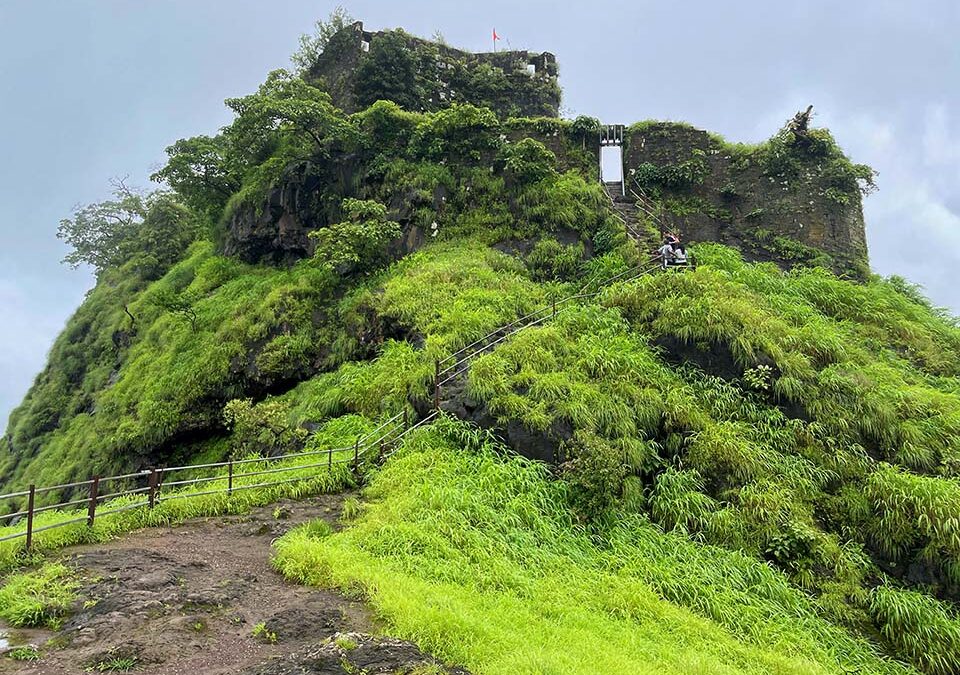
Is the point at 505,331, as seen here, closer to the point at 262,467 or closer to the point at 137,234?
the point at 262,467

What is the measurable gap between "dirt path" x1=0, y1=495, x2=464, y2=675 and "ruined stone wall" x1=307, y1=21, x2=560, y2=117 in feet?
73.9

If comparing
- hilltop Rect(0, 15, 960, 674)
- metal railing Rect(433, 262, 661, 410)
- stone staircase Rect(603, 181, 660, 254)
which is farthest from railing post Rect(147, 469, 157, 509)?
stone staircase Rect(603, 181, 660, 254)

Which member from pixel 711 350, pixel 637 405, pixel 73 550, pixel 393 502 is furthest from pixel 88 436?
pixel 711 350

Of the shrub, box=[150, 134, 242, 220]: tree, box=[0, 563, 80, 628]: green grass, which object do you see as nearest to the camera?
box=[0, 563, 80, 628]: green grass

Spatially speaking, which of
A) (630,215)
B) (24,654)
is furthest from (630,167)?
(24,654)

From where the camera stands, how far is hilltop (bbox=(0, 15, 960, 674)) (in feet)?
28.7

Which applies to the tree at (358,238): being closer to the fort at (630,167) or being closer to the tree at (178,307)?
the fort at (630,167)

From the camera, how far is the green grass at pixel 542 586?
686cm

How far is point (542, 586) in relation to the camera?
8.45 meters

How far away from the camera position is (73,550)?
878 centimetres

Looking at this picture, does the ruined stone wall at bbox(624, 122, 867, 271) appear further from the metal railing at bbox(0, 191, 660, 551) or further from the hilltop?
the metal railing at bbox(0, 191, 660, 551)

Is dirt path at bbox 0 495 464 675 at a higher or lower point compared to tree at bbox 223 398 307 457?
lower

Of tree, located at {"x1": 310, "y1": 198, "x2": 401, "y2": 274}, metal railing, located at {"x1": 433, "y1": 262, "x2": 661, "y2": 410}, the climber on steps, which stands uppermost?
tree, located at {"x1": 310, "y1": 198, "x2": 401, "y2": 274}

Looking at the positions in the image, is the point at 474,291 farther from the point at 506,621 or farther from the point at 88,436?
the point at 88,436
